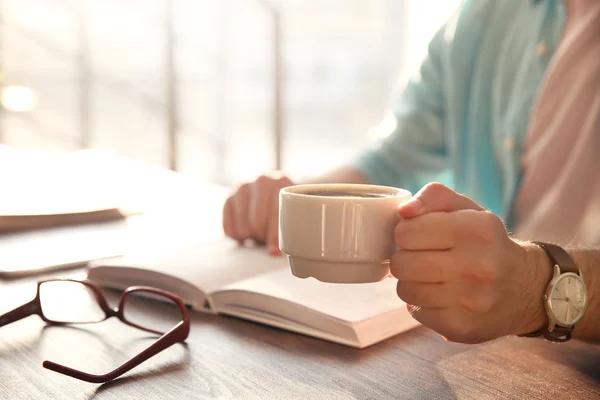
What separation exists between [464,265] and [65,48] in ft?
13.8

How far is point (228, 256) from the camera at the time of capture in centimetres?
92

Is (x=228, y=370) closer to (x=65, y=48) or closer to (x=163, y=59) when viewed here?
(x=163, y=59)

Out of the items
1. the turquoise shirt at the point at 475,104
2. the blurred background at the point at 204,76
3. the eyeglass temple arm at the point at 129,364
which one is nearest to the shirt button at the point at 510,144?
the turquoise shirt at the point at 475,104

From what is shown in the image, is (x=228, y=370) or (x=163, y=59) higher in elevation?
(x=163, y=59)

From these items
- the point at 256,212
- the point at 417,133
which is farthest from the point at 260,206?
the point at 417,133

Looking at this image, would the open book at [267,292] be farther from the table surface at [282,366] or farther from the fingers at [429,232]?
the fingers at [429,232]

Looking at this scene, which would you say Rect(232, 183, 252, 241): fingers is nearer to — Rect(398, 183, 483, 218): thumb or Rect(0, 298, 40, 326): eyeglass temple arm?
Rect(0, 298, 40, 326): eyeglass temple arm

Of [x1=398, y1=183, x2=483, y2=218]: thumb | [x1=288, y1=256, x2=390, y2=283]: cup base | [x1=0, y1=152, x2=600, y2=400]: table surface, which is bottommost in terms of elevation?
[x1=0, y1=152, x2=600, y2=400]: table surface

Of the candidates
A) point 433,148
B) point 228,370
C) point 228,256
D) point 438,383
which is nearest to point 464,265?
point 438,383

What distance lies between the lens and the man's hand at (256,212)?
100 cm

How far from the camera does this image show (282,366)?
1.88 feet

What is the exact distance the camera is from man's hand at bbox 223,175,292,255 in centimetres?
100

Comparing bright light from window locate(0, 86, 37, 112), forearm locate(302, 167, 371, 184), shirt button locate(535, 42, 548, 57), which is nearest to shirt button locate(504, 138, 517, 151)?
shirt button locate(535, 42, 548, 57)

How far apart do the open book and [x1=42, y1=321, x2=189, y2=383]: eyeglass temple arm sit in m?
0.11
